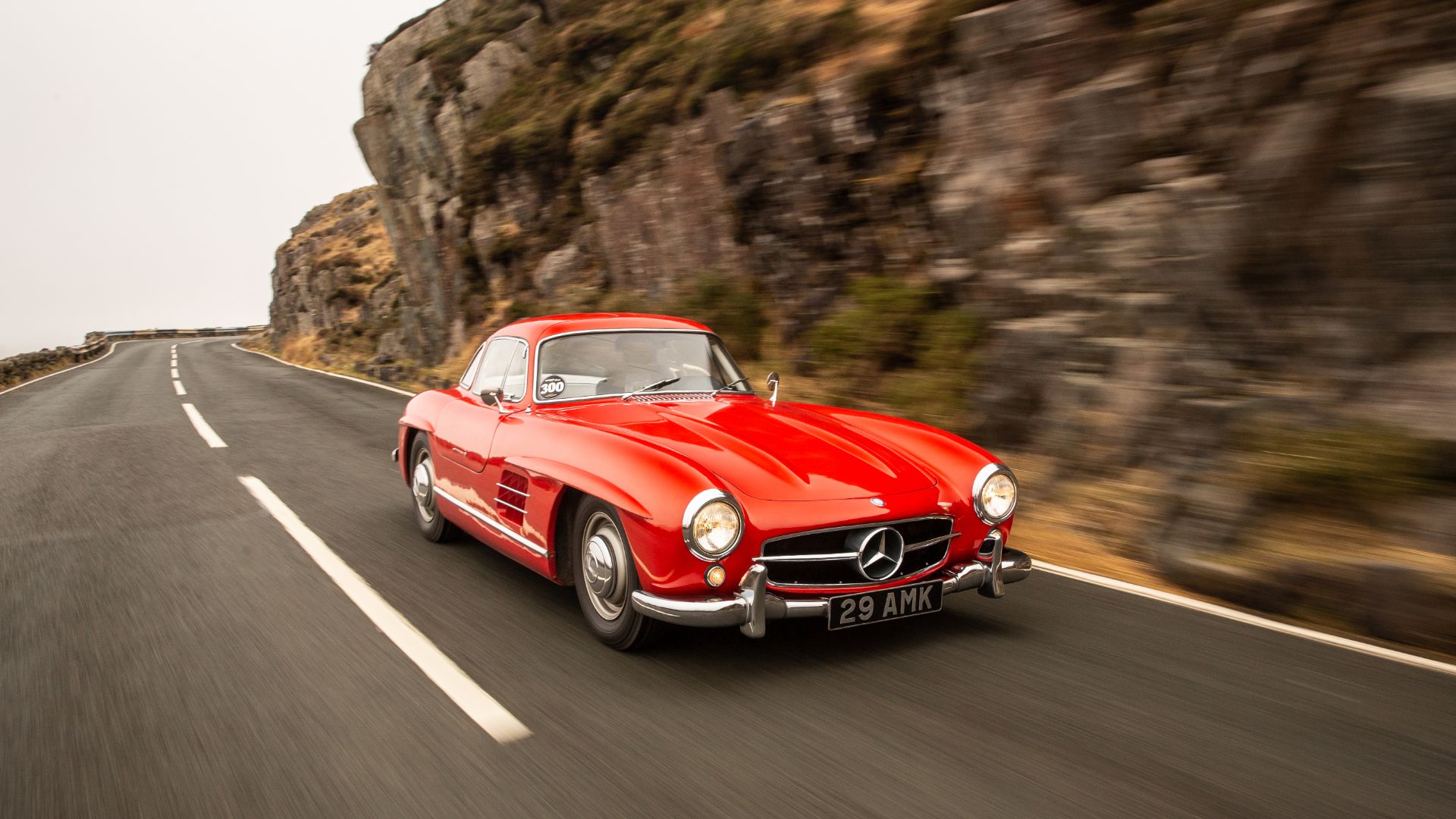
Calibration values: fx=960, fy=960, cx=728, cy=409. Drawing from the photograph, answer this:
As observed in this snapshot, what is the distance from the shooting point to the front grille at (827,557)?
3721 millimetres

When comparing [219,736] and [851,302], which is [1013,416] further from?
[219,736]

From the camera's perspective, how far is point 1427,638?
4.14 m

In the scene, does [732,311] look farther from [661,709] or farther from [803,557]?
[661,709]

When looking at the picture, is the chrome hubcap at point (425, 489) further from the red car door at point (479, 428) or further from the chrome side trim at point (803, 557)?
the chrome side trim at point (803, 557)

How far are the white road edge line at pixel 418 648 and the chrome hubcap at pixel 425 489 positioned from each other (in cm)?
62

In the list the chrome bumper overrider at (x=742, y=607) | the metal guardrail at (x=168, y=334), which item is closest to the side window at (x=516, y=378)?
the chrome bumper overrider at (x=742, y=607)

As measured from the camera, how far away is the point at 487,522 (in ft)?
16.5

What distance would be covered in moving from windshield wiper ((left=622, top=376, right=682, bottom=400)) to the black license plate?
6.24 feet

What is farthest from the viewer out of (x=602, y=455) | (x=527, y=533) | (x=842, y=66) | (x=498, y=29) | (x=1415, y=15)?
(x=498, y=29)

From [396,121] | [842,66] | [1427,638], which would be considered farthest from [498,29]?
[1427,638]

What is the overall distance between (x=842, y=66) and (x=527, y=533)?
9.82 m

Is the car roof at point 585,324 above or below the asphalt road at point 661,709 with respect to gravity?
above

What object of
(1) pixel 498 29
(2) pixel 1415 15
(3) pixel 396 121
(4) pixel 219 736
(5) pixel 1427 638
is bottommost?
(5) pixel 1427 638

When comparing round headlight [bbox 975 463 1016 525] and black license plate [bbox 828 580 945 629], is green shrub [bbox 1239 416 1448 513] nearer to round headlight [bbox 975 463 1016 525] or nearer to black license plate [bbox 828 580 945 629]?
round headlight [bbox 975 463 1016 525]
